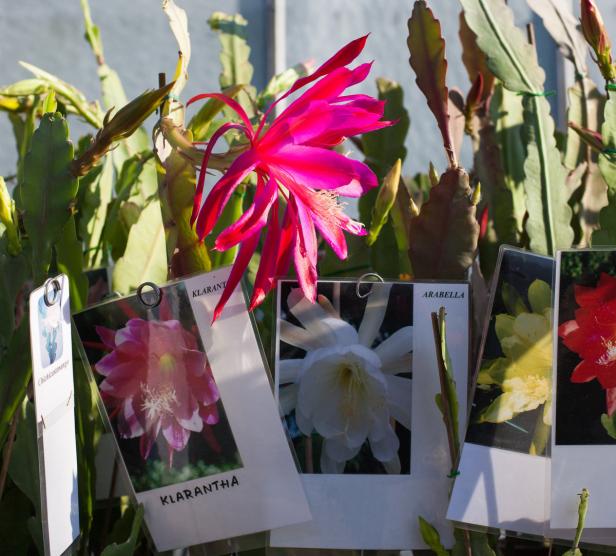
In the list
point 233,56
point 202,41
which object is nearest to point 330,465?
point 233,56

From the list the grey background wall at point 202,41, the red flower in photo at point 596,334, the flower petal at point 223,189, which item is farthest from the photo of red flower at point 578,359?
the grey background wall at point 202,41

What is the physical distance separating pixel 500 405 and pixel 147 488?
24 cm

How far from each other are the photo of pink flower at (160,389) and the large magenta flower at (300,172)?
0.16 ft

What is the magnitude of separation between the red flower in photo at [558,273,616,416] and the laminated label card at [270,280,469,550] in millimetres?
69

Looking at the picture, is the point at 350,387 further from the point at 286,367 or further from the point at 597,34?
the point at 597,34

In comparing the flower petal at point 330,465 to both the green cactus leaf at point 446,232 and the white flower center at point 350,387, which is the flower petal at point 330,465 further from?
the green cactus leaf at point 446,232

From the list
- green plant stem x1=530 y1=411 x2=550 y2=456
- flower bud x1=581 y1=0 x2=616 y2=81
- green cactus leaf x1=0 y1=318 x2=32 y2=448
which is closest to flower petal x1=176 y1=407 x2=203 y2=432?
green cactus leaf x1=0 y1=318 x2=32 y2=448

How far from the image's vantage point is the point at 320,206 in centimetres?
51

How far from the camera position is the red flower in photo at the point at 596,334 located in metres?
0.52

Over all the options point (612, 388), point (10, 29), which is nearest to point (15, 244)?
point (612, 388)

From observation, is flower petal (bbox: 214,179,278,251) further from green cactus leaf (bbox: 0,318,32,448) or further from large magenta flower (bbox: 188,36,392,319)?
green cactus leaf (bbox: 0,318,32,448)

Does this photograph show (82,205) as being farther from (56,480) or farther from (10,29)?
(10,29)

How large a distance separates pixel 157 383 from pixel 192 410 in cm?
3

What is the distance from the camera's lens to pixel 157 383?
0.55 meters
